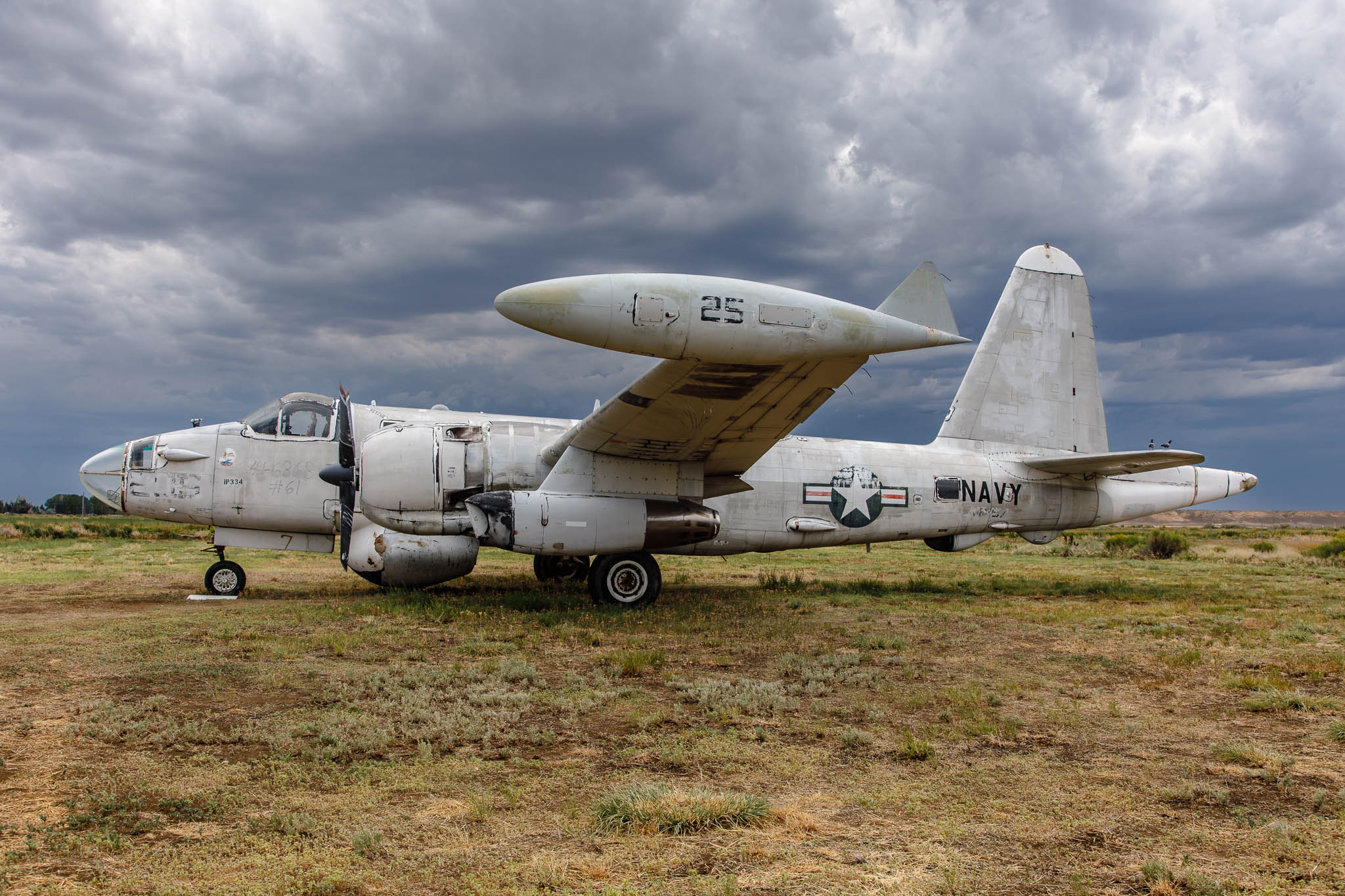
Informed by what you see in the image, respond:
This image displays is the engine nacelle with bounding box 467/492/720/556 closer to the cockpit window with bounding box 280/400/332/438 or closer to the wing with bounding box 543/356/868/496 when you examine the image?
the wing with bounding box 543/356/868/496

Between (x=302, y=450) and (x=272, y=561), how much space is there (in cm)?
1106

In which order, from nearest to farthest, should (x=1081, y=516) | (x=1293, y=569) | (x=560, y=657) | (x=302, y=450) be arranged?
(x=560, y=657), (x=302, y=450), (x=1081, y=516), (x=1293, y=569)

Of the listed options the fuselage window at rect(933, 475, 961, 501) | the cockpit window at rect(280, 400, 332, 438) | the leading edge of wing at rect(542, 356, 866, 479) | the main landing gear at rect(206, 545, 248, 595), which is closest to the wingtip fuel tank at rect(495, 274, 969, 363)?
the leading edge of wing at rect(542, 356, 866, 479)

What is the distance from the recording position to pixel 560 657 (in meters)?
8.03

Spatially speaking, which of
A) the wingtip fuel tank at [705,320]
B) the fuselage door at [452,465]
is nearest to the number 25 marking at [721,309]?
the wingtip fuel tank at [705,320]

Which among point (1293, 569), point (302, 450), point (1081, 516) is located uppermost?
point (302, 450)

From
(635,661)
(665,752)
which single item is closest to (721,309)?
(635,661)

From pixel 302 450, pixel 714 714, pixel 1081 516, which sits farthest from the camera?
pixel 1081 516

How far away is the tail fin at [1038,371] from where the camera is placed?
595 inches

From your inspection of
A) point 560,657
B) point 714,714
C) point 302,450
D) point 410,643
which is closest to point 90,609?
point 302,450

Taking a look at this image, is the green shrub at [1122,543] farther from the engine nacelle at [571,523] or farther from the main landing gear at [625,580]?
the engine nacelle at [571,523]

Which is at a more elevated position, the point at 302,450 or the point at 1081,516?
the point at 302,450

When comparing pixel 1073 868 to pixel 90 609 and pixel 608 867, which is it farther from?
pixel 90 609

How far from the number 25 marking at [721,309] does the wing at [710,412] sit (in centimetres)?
71
